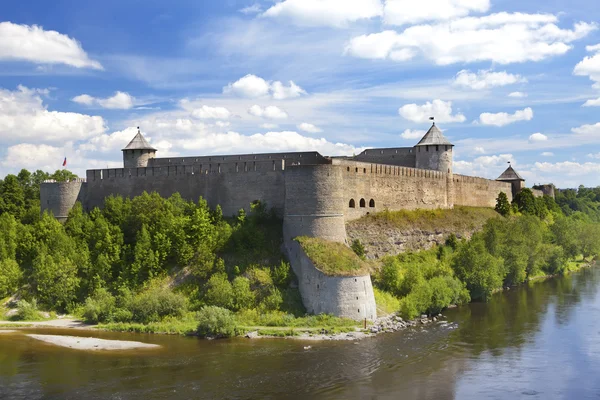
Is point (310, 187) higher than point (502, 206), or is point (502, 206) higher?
point (310, 187)

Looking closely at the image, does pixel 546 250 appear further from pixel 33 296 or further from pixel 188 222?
pixel 33 296

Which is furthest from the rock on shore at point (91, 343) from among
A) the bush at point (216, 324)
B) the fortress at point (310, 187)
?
the fortress at point (310, 187)

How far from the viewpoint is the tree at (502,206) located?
41688 mm

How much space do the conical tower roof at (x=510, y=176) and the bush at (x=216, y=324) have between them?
3272 centimetres

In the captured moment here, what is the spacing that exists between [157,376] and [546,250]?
2483cm

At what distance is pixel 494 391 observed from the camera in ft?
52.3

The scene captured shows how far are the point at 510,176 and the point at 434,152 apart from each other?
53.8 ft

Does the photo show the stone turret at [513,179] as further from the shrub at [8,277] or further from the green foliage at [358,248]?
the shrub at [8,277]

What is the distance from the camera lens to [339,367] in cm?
1794

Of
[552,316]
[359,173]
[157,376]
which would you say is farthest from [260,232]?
[552,316]

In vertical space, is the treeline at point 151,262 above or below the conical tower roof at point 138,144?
below

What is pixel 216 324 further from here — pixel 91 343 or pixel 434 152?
pixel 434 152

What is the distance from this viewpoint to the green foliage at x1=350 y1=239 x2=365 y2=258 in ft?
86.6

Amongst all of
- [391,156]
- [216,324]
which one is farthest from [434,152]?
[216,324]
